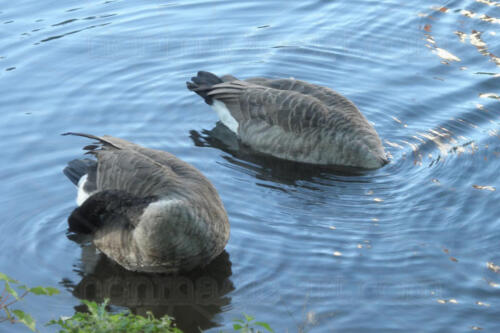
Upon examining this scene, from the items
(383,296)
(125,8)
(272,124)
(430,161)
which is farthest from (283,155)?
(125,8)

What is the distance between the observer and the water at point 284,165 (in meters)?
8.45

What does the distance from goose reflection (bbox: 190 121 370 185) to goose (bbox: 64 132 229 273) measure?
2486mm

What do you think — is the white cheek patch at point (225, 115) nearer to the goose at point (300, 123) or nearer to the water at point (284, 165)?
the goose at point (300, 123)

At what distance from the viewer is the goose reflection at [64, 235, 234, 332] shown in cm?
834

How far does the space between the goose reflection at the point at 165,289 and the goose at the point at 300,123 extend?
9.88 feet

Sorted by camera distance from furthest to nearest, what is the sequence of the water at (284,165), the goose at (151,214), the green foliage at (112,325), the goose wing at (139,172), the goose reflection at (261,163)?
the goose reflection at (261,163) → the goose wing at (139,172) → the water at (284,165) → the goose at (151,214) → the green foliage at (112,325)

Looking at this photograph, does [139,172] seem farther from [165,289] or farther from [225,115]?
[225,115]

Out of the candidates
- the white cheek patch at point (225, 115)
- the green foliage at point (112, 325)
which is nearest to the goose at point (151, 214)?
the green foliage at point (112, 325)

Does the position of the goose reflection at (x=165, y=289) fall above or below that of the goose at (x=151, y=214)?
below

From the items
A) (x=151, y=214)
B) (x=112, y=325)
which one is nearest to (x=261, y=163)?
(x=151, y=214)

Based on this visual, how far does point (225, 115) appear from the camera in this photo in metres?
12.7

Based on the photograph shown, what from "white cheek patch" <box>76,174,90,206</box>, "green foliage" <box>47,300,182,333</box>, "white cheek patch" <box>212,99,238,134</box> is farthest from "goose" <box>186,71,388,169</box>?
"green foliage" <box>47,300,182,333</box>

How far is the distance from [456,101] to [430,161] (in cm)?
202

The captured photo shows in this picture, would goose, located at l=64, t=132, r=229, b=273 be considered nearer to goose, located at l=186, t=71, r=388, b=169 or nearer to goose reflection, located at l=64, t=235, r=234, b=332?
goose reflection, located at l=64, t=235, r=234, b=332
